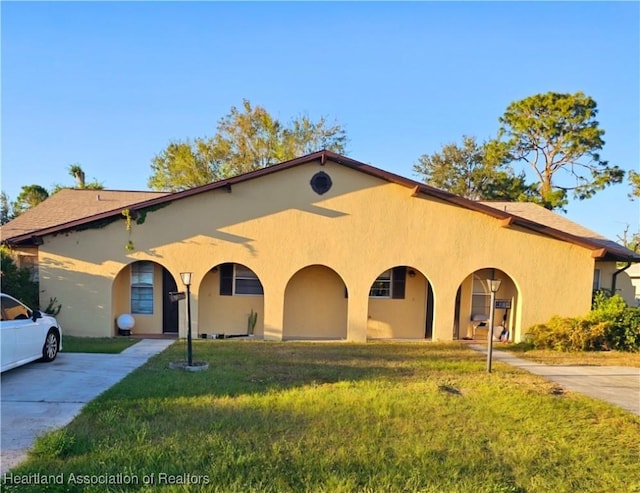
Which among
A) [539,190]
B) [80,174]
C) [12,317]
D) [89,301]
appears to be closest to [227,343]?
[89,301]

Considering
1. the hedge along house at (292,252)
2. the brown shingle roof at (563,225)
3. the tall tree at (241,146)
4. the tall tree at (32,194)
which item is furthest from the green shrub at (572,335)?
the tall tree at (32,194)

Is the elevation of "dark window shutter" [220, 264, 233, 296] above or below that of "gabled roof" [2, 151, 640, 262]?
below

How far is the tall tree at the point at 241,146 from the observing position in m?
30.9

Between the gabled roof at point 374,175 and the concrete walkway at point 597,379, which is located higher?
the gabled roof at point 374,175

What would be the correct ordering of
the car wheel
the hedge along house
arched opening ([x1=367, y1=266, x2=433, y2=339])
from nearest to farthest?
the car wheel → the hedge along house → arched opening ([x1=367, y1=266, x2=433, y2=339])

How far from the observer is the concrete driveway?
493cm

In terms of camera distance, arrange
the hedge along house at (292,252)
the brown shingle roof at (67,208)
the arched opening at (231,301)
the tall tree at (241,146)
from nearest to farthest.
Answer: the hedge along house at (292,252)
the arched opening at (231,301)
the brown shingle roof at (67,208)
the tall tree at (241,146)

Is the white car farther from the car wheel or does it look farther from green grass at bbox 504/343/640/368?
green grass at bbox 504/343/640/368

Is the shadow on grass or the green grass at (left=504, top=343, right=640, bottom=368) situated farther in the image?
the green grass at (left=504, top=343, right=640, bottom=368)

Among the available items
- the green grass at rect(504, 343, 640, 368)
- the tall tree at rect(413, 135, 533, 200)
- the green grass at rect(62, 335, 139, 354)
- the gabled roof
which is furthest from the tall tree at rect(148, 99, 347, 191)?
the green grass at rect(504, 343, 640, 368)

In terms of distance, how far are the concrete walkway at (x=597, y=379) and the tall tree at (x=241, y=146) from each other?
23.8 metres

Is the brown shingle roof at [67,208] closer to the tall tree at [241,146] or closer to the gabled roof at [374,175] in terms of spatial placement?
the gabled roof at [374,175]

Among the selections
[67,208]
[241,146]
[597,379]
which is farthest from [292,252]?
[241,146]

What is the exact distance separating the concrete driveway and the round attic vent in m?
5.84
